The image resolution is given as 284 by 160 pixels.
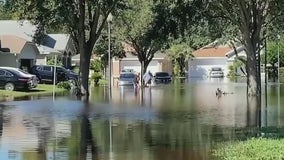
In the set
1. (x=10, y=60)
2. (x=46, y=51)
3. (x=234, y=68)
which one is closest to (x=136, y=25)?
(x=46, y=51)

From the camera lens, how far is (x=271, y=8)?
36.9m

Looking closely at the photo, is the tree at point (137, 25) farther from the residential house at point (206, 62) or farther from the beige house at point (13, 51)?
the residential house at point (206, 62)

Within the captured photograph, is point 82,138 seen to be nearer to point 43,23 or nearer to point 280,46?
point 43,23

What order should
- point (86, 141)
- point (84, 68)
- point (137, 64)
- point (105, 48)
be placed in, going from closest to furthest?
point (86, 141) < point (84, 68) < point (105, 48) < point (137, 64)

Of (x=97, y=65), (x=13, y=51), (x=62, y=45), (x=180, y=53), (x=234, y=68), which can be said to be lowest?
(x=234, y=68)

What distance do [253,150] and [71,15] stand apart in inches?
984

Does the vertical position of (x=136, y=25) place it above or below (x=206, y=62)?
above

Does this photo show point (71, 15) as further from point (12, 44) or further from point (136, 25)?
point (136, 25)

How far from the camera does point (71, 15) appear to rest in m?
36.4

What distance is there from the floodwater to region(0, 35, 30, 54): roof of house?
3325cm

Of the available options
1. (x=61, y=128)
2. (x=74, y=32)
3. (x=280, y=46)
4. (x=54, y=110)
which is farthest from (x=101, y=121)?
(x=280, y=46)

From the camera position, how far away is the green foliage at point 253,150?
1196 cm

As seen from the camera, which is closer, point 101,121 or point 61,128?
point 61,128

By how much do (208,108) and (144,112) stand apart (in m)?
3.64
